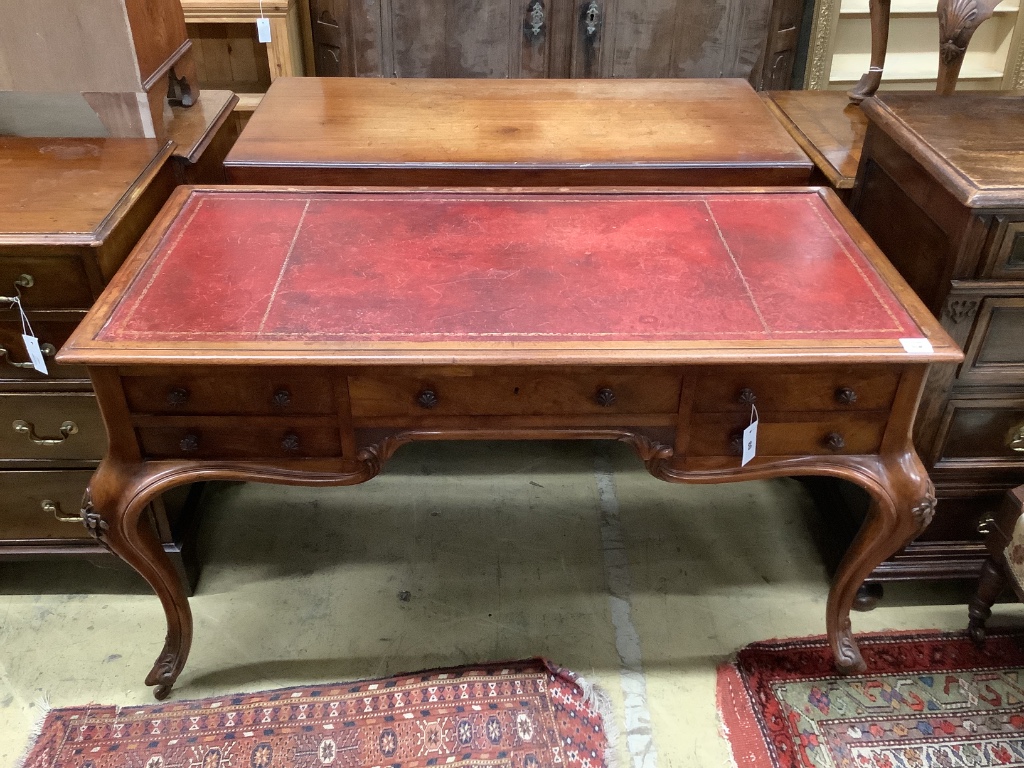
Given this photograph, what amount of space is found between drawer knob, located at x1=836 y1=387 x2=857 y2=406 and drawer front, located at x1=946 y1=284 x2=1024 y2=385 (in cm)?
33

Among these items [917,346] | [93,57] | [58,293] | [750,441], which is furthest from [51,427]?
[917,346]

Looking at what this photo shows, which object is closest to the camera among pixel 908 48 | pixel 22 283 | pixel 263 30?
pixel 22 283

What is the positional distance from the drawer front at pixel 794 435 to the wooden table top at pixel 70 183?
3.78ft

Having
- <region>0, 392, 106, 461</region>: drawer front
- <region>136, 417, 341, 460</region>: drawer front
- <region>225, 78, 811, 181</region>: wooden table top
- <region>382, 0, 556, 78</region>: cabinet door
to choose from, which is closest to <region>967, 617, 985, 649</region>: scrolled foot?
<region>225, 78, 811, 181</region>: wooden table top

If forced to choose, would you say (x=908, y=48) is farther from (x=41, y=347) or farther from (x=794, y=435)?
(x=41, y=347)

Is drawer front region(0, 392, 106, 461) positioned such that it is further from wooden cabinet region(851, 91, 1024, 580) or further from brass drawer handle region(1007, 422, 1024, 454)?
brass drawer handle region(1007, 422, 1024, 454)

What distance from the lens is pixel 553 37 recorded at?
132 inches

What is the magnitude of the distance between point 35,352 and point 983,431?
1899 mm

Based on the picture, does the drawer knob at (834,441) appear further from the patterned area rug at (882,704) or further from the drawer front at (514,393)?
the patterned area rug at (882,704)

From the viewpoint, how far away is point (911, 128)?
171 centimetres

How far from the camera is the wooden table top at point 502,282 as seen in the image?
136cm

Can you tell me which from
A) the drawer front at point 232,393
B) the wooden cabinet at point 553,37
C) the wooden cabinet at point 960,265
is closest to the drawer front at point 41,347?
the drawer front at point 232,393

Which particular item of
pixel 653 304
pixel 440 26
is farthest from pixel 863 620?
pixel 440 26

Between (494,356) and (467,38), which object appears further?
(467,38)
